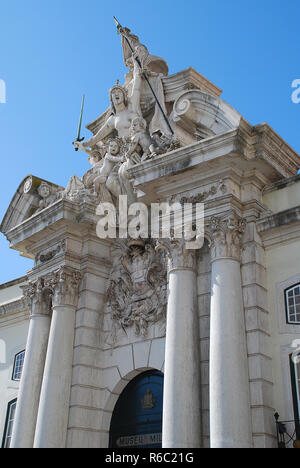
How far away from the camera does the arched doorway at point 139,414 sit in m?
11.8

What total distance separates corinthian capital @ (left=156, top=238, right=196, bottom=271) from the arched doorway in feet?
8.44

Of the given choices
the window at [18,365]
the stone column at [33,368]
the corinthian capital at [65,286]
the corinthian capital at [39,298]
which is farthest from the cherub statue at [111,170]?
the window at [18,365]

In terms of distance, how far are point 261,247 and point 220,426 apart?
373 centimetres

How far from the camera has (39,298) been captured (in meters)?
14.3

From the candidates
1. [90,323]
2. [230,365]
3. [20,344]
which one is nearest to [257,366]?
[230,365]

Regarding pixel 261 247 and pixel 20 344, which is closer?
pixel 261 247

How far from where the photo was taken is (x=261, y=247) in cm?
1123

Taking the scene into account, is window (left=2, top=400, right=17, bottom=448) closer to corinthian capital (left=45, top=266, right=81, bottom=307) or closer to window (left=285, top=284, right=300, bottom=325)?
corinthian capital (left=45, top=266, right=81, bottom=307)

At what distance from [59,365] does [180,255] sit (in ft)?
13.4

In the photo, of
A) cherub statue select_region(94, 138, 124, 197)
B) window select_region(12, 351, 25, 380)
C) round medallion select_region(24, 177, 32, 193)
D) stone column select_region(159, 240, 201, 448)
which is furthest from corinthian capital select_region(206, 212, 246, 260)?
window select_region(12, 351, 25, 380)

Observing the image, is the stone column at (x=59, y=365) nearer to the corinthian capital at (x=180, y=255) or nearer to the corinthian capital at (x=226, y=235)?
the corinthian capital at (x=180, y=255)

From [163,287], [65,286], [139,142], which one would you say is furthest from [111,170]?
[163,287]

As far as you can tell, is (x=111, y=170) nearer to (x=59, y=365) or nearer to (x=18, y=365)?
(x=59, y=365)

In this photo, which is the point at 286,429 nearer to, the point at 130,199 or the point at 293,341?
the point at 293,341
